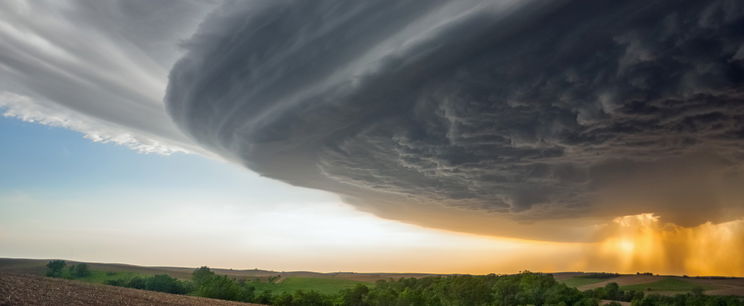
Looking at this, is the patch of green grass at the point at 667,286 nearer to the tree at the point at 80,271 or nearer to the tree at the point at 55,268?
the tree at the point at 80,271

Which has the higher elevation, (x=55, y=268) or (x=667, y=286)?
(x=55, y=268)

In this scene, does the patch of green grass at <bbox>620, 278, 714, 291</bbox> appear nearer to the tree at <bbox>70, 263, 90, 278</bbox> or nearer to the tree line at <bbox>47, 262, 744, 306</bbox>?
the tree line at <bbox>47, 262, 744, 306</bbox>

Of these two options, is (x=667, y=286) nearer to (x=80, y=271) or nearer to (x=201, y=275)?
(x=201, y=275)

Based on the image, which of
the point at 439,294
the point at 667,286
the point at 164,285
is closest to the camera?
the point at 164,285

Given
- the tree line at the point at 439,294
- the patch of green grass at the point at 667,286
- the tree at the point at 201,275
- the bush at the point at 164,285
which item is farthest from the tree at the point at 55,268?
the patch of green grass at the point at 667,286

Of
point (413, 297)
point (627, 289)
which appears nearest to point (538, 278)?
point (627, 289)

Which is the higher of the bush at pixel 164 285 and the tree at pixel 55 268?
the tree at pixel 55 268

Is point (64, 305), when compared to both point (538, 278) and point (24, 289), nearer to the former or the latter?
point (24, 289)

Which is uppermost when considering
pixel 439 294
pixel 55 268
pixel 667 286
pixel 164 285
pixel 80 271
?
pixel 55 268

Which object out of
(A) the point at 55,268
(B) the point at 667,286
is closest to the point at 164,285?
(A) the point at 55,268
